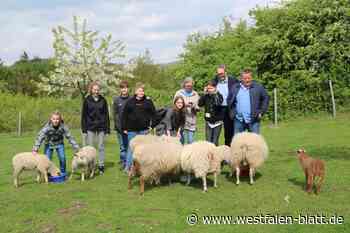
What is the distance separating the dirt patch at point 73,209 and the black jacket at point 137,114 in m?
2.55

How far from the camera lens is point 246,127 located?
1010 cm

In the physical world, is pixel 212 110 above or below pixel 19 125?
above

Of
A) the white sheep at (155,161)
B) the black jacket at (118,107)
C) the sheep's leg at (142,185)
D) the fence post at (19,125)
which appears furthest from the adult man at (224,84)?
the fence post at (19,125)

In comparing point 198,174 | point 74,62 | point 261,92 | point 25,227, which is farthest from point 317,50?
point 74,62

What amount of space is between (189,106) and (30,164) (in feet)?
12.7

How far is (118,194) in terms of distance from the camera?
887cm

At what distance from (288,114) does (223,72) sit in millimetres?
→ 15943

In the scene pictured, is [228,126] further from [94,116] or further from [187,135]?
[94,116]

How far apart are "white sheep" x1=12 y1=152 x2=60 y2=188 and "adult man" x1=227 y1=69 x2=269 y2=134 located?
4486 mm

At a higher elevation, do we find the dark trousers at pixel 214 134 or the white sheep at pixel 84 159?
the dark trousers at pixel 214 134

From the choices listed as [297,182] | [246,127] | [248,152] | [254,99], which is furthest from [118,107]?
[297,182]

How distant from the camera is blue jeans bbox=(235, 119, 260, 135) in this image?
32.6 feet

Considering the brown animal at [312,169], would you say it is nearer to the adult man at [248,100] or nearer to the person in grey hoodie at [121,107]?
the adult man at [248,100]

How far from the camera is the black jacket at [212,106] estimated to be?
9719 millimetres
